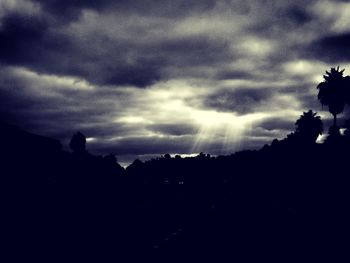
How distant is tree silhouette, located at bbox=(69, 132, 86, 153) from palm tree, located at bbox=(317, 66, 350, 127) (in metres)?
70.9

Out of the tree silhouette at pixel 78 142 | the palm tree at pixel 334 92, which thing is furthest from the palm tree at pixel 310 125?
the tree silhouette at pixel 78 142

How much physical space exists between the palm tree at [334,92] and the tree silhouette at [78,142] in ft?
232

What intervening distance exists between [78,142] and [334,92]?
74.1 metres

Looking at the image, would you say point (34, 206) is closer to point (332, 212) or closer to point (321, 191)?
point (332, 212)

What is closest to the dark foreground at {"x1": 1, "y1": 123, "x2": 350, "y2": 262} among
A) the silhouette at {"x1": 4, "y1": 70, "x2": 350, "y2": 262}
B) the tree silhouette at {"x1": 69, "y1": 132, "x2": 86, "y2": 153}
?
the silhouette at {"x1": 4, "y1": 70, "x2": 350, "y2": 262}

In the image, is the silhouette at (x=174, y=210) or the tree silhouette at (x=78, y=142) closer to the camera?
the silhouette at (x=174, y=210)

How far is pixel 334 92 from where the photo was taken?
55.7 m

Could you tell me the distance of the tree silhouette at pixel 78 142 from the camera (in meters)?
105

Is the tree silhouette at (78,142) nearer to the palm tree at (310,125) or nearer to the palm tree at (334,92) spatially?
the palm tree at (310,125)

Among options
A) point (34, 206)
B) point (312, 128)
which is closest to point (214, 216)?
point (34, 206)

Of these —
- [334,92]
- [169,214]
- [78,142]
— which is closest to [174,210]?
[169,214]

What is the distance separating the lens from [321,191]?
24.2 m

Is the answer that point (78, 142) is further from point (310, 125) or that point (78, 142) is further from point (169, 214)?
point (169, 214)

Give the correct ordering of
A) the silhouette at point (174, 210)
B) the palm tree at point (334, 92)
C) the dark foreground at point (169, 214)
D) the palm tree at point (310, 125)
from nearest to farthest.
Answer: the dark foreground at point (169, 214) < the silhouette at point (174, 210) < the palm tree at point (334, 92) < the palm tree at point (310, 125)
